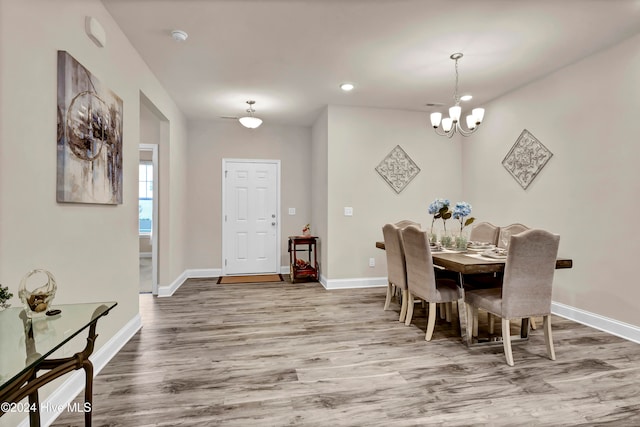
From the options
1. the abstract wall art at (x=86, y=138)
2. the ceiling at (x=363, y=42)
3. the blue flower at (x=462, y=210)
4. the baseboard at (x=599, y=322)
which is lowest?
the baseboard at (x=599, y=322)

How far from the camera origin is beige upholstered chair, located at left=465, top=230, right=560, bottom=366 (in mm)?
2273

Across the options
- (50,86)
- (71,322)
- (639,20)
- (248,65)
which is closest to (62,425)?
(71,322)

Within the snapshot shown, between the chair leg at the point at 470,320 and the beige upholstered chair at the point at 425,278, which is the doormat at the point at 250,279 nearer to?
the beige upholstered chair at the point at 425,278

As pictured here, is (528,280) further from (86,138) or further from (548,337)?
(86,138)

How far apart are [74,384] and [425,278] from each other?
2.60 metres

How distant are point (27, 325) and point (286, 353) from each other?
1716 millimetres

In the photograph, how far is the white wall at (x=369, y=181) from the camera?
4.66 m

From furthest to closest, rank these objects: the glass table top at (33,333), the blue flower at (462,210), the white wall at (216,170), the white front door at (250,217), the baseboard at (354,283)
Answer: the white front door at (250,217) < the white wall at (216,170) < the baseboard at (354,283) < the blue flower at (462,210) < the glass table top at (33,333)

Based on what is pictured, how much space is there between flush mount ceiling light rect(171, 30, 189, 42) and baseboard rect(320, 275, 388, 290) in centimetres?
336

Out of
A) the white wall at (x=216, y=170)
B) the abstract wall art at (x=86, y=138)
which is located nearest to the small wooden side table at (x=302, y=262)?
the white wall at (x=216, y=170)

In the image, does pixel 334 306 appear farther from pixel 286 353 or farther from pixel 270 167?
pixel 270 167

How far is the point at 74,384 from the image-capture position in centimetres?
196

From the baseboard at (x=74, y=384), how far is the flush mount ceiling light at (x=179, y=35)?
98.2 inches

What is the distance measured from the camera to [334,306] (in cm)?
381
